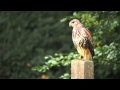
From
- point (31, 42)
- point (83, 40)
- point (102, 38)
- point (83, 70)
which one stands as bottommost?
point (83, 70)

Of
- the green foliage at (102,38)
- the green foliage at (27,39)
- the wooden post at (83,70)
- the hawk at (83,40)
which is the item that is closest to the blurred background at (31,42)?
the green foliage at (27,39)

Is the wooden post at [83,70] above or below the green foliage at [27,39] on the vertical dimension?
below

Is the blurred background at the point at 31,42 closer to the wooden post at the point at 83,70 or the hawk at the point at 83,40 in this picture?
the hawk at the point at 83,40

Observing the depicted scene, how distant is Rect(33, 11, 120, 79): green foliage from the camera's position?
7.05 m

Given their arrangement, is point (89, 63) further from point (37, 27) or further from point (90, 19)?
point (37, 27)

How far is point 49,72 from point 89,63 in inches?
243

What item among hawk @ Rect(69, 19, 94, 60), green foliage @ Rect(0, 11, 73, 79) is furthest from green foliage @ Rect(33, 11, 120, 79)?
green foliage @ Rect(0, 11, 73, 79)

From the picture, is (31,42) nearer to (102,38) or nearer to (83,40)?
(102,38)

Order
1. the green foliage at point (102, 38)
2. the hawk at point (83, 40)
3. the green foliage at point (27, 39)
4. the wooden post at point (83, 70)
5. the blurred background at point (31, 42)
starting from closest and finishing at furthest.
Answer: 1. the wooden post at point (83, 70)
2. the hawk at point (83, 40)
3. the green foliage at point (102, 38)
4. the blurred background at point (31, 42)
5. the green foliage at point (27, 39)

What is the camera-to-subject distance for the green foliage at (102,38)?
7.05 m

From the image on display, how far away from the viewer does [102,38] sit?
25.6ft

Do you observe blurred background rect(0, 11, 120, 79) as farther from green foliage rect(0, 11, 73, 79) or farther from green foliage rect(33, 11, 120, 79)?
green foliage rect(33, 11, 120, 79)

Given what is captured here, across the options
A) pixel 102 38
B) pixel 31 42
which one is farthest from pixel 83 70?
pixel 31 42

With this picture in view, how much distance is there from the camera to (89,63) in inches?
226
